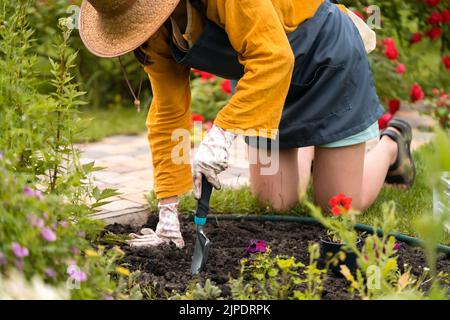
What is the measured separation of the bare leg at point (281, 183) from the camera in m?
3.04

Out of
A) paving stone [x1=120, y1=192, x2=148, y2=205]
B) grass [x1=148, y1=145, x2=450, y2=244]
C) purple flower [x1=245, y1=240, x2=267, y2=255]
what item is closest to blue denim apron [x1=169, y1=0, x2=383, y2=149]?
grass [x1=148, y1=145, x2=450, y2=244]

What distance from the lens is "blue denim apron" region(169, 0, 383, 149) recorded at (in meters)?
2.60

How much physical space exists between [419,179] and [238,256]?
4.20 feet

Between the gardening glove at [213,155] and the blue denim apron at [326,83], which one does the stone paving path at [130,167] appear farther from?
the gardening glove at [213,155]

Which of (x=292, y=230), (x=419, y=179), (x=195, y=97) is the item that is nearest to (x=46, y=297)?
(x=292, y=230)

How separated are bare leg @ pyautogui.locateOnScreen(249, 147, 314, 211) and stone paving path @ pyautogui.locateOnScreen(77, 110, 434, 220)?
244mm

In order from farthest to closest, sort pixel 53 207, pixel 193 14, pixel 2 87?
1. pixel 193 14
2. pixel 2 87
3. pixel 53 207

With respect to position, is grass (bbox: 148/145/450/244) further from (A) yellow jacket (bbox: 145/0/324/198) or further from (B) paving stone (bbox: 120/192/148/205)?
(A) yellow jacket (bbox: 145/0/324/198)

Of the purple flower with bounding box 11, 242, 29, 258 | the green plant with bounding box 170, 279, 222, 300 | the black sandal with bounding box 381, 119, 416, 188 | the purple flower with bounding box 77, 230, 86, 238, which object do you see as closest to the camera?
the purple flower with bounding box 11, 242, 29, 258

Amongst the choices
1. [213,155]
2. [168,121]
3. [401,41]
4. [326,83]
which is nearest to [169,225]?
[168,121]

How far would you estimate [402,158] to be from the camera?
10.9ft

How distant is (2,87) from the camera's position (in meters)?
1.91
